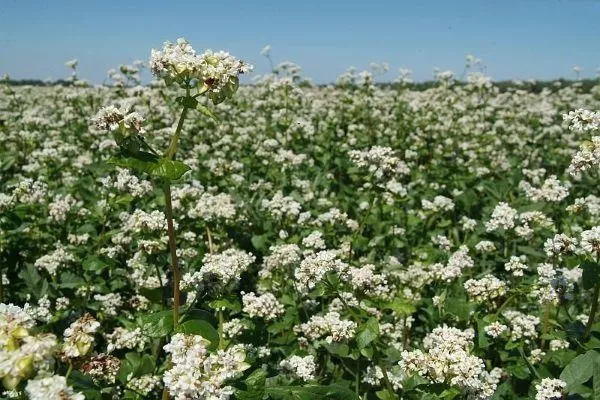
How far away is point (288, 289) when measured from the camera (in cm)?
491

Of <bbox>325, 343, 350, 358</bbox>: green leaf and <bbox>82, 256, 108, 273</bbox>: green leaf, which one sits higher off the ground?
<bbox>82, 256, 108, 273</bbox>: green leaf

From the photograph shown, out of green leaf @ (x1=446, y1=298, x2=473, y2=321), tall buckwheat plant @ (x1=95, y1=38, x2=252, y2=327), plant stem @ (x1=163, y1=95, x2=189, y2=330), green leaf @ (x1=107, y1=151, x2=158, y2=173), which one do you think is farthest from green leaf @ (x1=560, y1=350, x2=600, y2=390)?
green leaf @ (x1=107, y1=151, x2=158, y2=173)

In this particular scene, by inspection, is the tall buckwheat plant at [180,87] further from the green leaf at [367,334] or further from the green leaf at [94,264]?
the green leaf at [94,264]

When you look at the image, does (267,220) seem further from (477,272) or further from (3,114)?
(3,114)

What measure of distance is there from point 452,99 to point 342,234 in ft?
25.9

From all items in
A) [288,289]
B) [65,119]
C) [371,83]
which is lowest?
[288,289]

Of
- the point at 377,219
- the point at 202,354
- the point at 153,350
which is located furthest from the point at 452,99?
the point at 202,354

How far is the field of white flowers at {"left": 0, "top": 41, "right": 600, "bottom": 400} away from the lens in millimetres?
2586

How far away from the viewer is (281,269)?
4.91 meters

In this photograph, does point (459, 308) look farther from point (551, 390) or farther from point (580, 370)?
point (551, 390)

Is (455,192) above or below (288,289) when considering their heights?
above

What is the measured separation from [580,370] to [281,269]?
97.6 inches

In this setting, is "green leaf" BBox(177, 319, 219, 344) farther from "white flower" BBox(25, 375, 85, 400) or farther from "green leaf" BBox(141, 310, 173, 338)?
→ "white flower" BBox(25, 375, 85, 400)

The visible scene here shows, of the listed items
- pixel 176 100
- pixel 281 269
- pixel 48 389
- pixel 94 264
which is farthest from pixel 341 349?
pixel 94 264
